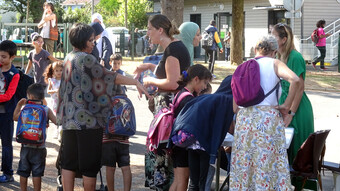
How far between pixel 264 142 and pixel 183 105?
94cm

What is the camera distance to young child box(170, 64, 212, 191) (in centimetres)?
588

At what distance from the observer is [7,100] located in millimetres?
7336

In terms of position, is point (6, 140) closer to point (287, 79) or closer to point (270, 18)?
point (287, 79)

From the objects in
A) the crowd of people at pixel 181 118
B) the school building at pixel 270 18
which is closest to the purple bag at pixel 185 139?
the crowd of people at pixel 181 118

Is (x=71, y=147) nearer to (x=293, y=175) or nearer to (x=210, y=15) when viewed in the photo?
(x=293, y=175)

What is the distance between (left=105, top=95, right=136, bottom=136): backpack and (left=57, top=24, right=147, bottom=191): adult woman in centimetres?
67

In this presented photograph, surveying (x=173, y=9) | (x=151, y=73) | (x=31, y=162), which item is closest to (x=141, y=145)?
(x=31, y=162)

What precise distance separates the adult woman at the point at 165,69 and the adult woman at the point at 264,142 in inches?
36.8

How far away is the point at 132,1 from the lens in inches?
2328

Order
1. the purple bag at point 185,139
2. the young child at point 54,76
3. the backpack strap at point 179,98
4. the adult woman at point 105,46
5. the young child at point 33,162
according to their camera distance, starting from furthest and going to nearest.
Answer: the adult woman at point 105,46 → the young child at point 54,76 → the young child at point 33,162 → the backpack strap at point 179,98 → the purple bag at point 185,139

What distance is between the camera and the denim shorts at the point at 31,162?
670 centimetres

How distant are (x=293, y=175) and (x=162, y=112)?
4.55 feet

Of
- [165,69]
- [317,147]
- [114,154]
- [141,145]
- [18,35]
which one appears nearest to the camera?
[317,147]

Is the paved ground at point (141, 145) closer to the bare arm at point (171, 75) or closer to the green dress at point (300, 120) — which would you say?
the green dress at point (300, 120)
